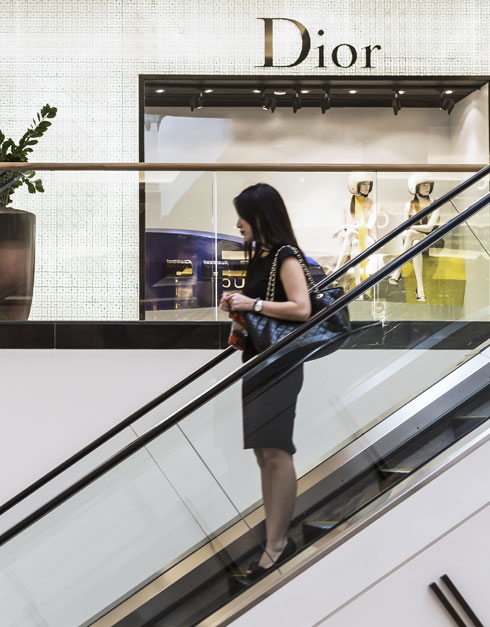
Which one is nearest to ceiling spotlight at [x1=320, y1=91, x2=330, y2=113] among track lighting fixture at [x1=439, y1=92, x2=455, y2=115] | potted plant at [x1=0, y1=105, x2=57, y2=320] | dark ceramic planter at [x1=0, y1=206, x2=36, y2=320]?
track lighting fixture at [x1=439, y1=92, x2=455, y2=115]

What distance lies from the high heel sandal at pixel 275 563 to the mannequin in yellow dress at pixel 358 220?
2653mm

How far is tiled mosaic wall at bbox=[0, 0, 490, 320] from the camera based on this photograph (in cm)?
820

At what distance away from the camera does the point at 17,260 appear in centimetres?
520

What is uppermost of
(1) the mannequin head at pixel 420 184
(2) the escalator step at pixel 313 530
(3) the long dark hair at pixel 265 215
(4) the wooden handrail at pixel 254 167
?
(4) the wooden handrail at pixel 254 167

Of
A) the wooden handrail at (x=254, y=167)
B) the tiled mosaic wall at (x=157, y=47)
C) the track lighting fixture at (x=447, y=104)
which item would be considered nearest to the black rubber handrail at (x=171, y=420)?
the wooden handrail at (x=254, y=167)

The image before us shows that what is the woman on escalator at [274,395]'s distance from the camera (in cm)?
271

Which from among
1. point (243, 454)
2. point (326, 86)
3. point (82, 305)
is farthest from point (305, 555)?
point (326, 86)

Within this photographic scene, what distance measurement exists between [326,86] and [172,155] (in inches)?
73.8

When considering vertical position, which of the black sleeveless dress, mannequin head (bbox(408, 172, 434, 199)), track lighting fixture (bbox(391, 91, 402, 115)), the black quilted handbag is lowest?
the black sleeveless dress

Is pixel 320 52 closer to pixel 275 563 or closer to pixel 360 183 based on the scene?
pixel 360 183

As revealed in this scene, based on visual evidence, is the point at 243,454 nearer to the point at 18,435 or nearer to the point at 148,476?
the point at 148,476

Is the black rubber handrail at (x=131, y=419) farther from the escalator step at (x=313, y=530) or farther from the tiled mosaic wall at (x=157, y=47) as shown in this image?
the tiled mosaic wall at (x=157, y=47)

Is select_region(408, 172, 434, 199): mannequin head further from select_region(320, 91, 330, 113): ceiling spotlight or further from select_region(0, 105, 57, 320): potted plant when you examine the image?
select_region(320, 91, 330, 113): ceiling spotlight

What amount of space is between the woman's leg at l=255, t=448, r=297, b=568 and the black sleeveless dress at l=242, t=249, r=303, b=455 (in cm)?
4
